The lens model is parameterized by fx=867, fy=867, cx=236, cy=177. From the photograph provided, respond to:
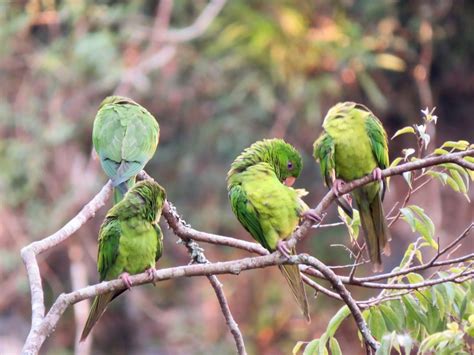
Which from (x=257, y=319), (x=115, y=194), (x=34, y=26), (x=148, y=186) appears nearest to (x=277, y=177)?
(x=148, y=186)

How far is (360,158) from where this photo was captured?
10.5 ft

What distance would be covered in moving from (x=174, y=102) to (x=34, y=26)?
5.90 ft

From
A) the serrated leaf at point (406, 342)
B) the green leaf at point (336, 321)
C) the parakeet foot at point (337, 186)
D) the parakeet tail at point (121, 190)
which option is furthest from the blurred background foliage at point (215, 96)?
the serrated leaf at point (406, 342)

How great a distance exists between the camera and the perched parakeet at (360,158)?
319 centimetres

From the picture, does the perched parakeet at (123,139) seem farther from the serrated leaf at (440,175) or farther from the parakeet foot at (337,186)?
the serrated leaf at (440,175)

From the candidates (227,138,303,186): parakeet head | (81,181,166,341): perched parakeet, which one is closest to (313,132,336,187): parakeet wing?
(227,138,303,186): parakeet head

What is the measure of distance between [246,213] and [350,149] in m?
0.46

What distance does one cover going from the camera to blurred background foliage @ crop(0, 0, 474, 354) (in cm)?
848

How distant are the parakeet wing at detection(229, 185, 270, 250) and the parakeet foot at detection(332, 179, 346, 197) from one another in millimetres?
309

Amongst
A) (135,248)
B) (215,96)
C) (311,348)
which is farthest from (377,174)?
(215,96)

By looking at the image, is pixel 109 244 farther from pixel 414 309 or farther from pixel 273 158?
pixel 414 309

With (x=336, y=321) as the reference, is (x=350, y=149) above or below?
above

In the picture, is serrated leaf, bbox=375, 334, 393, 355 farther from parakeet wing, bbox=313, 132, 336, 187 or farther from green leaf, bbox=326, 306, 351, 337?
parakeet wing, bbox=313, 132, 336, 187

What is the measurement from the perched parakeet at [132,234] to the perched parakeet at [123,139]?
0.30m
